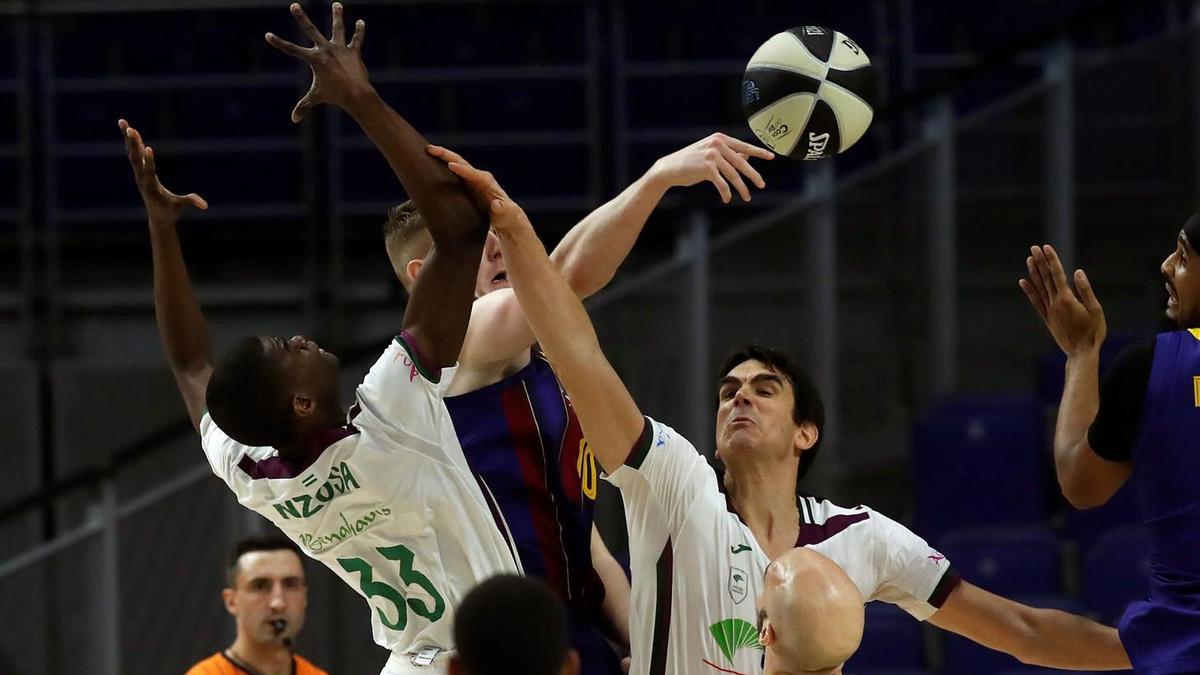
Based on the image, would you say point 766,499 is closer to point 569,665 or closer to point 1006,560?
point 569,665

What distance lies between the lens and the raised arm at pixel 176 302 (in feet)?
13.3

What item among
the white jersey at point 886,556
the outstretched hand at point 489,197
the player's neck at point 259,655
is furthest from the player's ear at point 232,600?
the outstretched hand at point 489,197

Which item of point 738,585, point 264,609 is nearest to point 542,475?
point 738,585

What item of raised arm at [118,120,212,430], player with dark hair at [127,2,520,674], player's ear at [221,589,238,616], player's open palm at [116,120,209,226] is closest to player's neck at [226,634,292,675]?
player's ear at [221,589,238,616]

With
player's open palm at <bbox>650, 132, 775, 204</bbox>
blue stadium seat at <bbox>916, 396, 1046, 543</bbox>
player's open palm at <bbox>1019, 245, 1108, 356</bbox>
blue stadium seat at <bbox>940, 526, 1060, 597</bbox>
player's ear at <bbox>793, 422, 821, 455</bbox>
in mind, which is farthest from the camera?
blue stadium seat at <bbox>916, 396, 1046, 543</bbox>

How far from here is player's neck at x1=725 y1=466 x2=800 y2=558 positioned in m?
4.08

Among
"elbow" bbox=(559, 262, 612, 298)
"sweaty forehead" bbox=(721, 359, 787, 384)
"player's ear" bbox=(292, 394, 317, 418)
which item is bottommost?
"player's ear" bbox=(292, 394, 317, 418)

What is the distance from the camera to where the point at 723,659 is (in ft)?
12.7

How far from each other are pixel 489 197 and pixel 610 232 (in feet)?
1.35

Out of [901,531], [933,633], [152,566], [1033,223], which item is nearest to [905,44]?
[1033,223]

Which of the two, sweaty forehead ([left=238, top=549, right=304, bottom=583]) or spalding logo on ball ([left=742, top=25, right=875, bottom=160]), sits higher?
spalding logo on ball ([left=742, top=25, right=875, bottom=160])

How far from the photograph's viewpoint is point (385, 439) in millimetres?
3668

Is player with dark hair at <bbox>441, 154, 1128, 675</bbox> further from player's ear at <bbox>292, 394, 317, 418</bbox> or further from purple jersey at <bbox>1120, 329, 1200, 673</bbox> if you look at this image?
player's ear at <bbox>292, 394, 317, 418</bbox>

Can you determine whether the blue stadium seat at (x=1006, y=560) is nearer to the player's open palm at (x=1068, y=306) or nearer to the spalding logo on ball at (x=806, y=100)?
the spalding logo on ball at (x=806, y=100)
